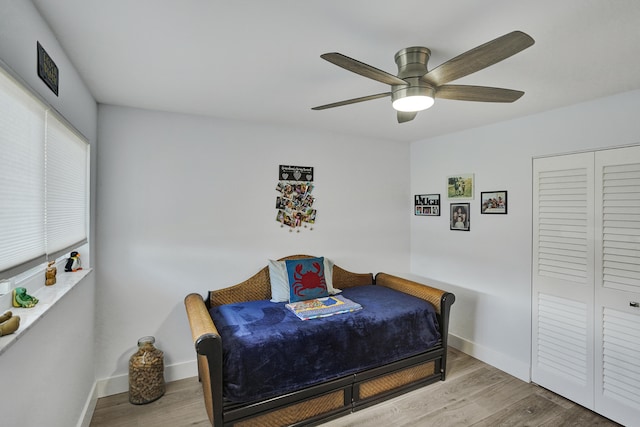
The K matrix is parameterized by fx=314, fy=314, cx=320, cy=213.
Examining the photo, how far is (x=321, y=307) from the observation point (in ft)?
8.85

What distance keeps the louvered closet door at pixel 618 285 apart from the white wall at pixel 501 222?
0.22 meters

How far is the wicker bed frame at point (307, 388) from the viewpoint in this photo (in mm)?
1959

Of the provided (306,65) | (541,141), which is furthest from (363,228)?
(306,65)

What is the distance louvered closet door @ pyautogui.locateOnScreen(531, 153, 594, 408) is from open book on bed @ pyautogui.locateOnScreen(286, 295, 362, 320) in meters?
1.63

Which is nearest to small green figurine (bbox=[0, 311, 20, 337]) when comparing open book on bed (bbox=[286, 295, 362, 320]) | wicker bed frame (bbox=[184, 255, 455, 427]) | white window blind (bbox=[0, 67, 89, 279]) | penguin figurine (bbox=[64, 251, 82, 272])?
white window blind (bbox=[0, 67, 89, 279])

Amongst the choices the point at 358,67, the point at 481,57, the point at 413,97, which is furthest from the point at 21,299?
the point at 481,57

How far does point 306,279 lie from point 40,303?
1.98 meters

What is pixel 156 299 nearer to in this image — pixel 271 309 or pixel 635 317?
pixel 271 309

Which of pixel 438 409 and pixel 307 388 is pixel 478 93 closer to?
pixel 307 388

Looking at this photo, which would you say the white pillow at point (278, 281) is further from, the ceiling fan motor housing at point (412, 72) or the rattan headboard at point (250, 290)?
the ceiling fan motor housing at point (412, 72)

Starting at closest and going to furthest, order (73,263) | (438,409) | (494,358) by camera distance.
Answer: (73,263)
(438,409)
(494,358)

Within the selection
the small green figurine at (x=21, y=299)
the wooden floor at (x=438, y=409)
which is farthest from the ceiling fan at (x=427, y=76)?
the wooden floor at (x=438, y=409)

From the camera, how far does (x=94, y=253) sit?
2.50 metres

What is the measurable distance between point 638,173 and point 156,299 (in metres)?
3.85
